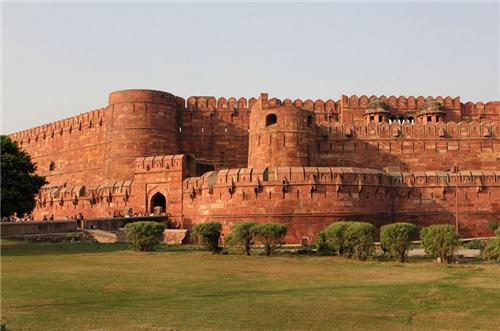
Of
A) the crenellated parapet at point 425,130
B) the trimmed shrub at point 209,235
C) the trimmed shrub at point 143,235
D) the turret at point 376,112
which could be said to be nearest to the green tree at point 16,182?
the trimmed shrub at point 143,235

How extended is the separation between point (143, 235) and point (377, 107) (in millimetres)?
21721

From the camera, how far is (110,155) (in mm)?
35375

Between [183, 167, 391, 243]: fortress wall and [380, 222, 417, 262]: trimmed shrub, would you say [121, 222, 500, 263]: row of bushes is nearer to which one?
[380, 222, 417, 262]: trimmed shrub

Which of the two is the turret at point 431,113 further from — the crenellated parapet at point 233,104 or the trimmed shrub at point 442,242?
the trimmed shrub at point 442,242

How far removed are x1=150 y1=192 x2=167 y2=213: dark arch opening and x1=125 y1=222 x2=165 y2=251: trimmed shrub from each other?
978 cm

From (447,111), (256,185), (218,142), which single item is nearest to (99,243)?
Answer: (256,185)

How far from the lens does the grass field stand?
7828 mm

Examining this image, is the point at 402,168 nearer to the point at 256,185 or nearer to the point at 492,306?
the point at 256,185

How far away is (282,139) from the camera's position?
99.7 ft

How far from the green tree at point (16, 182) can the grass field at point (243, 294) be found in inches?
250

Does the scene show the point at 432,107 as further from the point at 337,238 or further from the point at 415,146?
the point at 337,238

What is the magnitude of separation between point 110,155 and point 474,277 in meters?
26.5

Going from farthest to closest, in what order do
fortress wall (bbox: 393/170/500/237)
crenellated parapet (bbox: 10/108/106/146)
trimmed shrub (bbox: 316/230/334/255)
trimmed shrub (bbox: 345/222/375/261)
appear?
crenellated parapet (bbox: 10/108/106/146)
fortress wall (bbox: 393/170/500/237)
trimmed shrub (bbox: 316/230/334/255)
trimmed shrub (bbox: 345/222/375/261)

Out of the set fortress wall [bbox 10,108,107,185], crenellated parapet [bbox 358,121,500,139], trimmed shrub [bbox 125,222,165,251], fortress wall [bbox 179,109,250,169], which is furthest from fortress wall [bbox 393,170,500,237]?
fortress wall [bbox 10,108,107,185]
